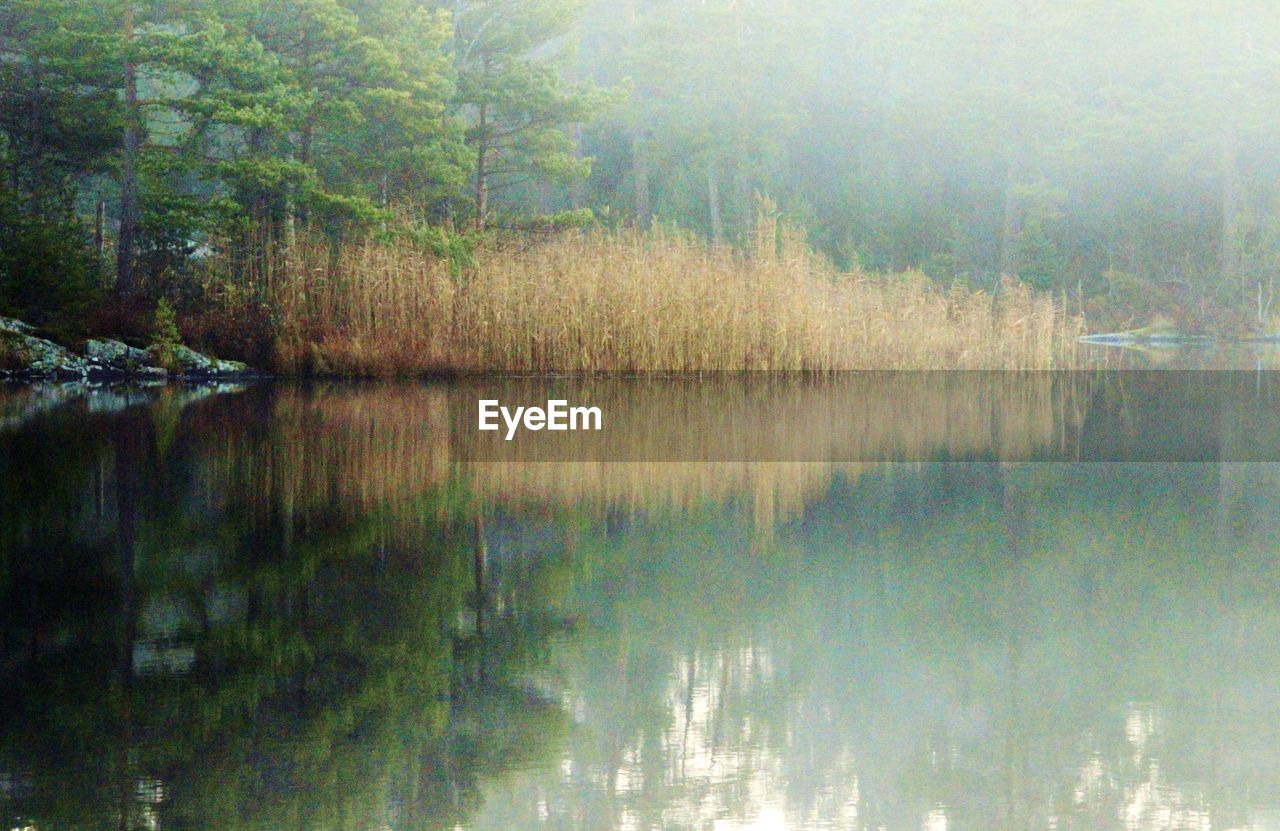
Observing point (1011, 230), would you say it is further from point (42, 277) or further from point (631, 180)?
point (42, 277)

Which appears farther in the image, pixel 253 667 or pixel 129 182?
pixel 129 182

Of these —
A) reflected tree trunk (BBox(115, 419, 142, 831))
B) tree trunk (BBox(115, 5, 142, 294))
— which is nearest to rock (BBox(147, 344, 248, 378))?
tree trunk (BBox(115, 5, 142, 294))

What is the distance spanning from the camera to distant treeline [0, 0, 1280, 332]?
57.5ft

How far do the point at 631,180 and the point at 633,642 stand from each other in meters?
34.7

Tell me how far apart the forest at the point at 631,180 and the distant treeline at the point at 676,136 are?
91mm

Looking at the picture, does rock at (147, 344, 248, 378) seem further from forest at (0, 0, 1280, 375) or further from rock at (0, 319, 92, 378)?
rock at (0, 319, 92, 378)

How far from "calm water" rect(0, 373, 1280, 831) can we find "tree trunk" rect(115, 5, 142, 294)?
1037cm

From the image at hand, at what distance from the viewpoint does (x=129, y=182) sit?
687 inches

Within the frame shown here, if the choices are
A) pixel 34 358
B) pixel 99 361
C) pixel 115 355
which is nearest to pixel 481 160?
pixel 115 355

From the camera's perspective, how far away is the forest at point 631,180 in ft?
50.6

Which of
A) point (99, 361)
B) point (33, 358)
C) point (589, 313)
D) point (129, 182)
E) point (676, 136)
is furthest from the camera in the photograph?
point (676, 136)

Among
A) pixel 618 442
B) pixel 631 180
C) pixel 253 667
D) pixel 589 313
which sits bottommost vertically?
pixel 253 667

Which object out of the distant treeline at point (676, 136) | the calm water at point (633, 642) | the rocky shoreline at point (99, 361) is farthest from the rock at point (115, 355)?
the calm water at point (633, 642)

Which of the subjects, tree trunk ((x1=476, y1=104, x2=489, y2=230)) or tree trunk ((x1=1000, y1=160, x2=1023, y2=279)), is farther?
tree trunk ((x1=1000, y1=160, x2=1023, y2=279))
